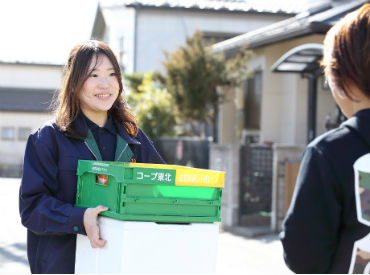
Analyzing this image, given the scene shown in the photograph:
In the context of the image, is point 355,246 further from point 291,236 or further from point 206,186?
point 206,186

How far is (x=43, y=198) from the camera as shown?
275cm

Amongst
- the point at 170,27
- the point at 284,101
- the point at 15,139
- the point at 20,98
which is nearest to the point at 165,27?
the point at 170,27

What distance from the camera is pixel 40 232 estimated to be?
2.76 m

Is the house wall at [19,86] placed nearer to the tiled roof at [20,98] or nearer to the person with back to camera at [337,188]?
the tiled roof at [20,98]

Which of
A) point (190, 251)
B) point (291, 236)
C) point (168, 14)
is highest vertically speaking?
point (168, 14)

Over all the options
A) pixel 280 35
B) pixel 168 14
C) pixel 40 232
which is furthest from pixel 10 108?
pixel 40 232

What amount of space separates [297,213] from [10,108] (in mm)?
42081

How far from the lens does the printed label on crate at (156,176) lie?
2.61 m

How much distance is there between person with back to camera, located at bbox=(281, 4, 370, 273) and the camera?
1.97 m

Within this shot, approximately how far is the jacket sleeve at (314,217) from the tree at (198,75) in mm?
13096

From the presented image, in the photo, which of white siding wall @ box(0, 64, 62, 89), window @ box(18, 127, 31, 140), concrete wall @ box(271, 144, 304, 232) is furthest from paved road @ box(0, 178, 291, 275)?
white siding wall @ box(0, 64, 62, 89)

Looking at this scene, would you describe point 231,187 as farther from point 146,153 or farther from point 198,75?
point 146,153

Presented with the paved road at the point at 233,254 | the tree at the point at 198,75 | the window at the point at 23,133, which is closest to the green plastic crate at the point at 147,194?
the paved road at the point at 233,254

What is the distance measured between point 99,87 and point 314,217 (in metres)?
1.42
